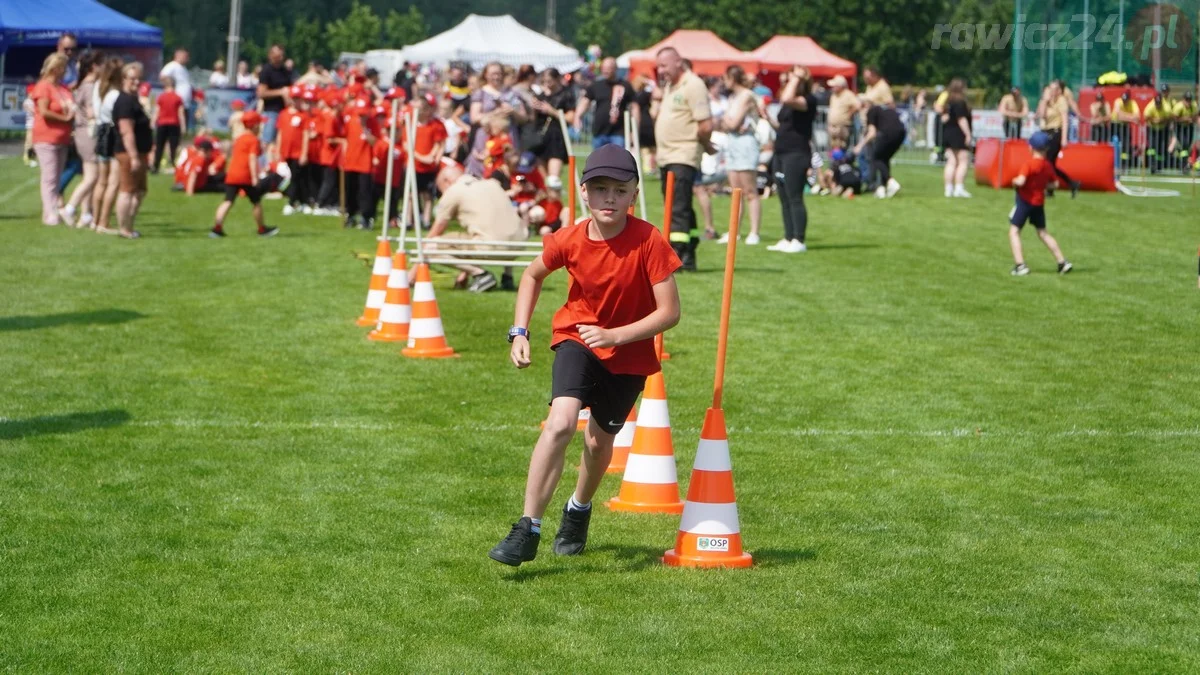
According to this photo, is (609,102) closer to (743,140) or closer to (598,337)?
(743,140)

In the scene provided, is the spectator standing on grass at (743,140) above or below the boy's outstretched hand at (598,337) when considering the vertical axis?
above

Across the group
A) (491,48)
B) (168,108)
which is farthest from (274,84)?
(491,48)

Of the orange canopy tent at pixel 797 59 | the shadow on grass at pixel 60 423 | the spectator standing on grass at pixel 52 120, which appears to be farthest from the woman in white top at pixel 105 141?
the orange canopy tent at pixel 797 59

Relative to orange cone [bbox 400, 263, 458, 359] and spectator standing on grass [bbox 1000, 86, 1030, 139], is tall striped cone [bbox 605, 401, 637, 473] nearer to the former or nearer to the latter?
orange cone [bbox 400, 263, 458, 359]

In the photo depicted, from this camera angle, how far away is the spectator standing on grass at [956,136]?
1096 inches

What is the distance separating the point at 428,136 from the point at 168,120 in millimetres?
Result: 10974

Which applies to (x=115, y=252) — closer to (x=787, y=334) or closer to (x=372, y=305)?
(x=372, y=305)

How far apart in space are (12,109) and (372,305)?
29.0 metres

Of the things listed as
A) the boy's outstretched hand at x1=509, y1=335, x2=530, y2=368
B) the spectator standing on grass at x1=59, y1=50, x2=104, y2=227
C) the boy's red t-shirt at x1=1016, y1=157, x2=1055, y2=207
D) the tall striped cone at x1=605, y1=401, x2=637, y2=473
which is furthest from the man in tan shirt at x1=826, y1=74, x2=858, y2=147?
the boy's outstretched hand at x1=509, y1=335, x2=530, y2=368

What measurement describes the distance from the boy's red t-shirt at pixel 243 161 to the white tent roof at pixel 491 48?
3636cm

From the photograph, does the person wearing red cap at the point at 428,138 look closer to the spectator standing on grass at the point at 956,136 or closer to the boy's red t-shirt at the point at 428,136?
the boy's red t-shirt at the point at 428,136

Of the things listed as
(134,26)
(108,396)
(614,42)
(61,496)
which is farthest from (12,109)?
(614,42)

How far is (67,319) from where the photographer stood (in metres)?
13.4

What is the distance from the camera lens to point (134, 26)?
133ft
